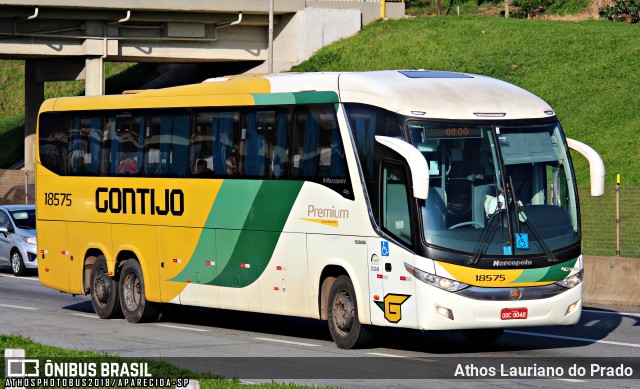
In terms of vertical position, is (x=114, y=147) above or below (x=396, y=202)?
above

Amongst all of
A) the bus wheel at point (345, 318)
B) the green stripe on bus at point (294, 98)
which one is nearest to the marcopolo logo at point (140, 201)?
the green stripe on bus at point (294, 98)

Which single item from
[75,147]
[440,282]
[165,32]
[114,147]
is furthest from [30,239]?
[165,32]

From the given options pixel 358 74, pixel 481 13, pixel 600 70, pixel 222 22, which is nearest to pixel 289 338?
pixel 358 74

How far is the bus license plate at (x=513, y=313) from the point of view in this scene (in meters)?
15.2

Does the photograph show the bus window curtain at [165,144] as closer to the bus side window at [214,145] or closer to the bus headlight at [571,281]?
the bus side window at [214,145]

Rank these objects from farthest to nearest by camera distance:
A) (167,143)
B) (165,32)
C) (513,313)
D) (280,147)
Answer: (165,32) → (167,143) → (280,147) → (513,313)

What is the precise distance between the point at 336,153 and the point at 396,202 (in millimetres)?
1335

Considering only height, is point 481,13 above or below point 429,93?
above

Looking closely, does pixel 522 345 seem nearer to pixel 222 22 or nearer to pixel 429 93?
pixel 429 93

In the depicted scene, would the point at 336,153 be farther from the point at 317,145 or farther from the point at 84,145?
the point at 84,145

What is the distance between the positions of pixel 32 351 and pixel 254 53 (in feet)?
136

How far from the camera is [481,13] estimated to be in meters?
75.7

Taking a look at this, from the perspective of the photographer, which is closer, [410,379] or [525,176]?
[410,379]

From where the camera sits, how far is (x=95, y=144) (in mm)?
21734
